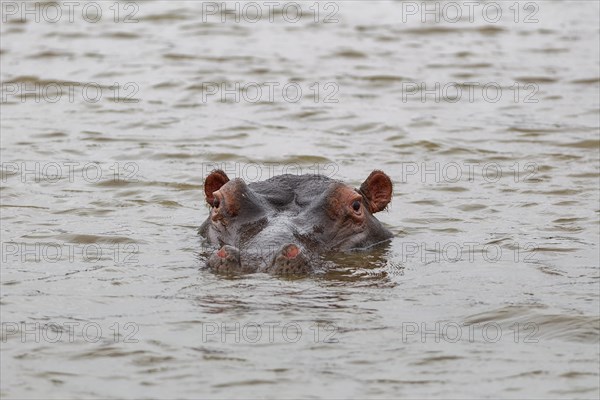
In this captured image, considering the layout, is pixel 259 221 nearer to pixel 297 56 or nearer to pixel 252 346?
pixel 252 346

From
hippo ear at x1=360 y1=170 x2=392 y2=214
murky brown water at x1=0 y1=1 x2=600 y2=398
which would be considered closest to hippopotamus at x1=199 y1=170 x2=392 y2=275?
hippo ear at x1=360 y1=170 x2=392 y2=214

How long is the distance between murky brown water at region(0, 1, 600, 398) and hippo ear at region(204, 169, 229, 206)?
1.44ft

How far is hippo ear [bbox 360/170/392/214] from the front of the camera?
11867 mm

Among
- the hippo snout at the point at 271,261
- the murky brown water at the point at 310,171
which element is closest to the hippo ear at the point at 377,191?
the murky brown water at the point at 310,171

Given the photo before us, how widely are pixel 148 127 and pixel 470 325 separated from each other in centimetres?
901

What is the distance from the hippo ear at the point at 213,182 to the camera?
38.6 feet

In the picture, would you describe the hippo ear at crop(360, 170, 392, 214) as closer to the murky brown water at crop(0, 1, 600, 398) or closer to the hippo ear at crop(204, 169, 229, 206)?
the murky brown water at crop(0, 1, 600, 398)

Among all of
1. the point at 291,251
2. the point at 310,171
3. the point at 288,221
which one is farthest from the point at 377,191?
the point at 310,171

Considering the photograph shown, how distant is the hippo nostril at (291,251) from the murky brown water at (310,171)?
0.23m

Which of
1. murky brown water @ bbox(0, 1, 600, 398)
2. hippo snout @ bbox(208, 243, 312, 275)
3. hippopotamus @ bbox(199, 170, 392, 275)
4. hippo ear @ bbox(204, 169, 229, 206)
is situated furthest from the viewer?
hippo ear @ bbox(204, 169, 229, 206)

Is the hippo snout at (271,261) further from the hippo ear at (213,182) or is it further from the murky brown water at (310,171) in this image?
the hippo ear at (213,182)

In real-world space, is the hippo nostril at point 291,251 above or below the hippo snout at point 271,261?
above

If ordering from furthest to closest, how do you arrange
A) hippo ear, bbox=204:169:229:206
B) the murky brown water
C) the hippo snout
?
hippo ear, bbox=204:169:229:206 → the hippo snout → the murky brown water

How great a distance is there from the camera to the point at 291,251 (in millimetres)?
9867
